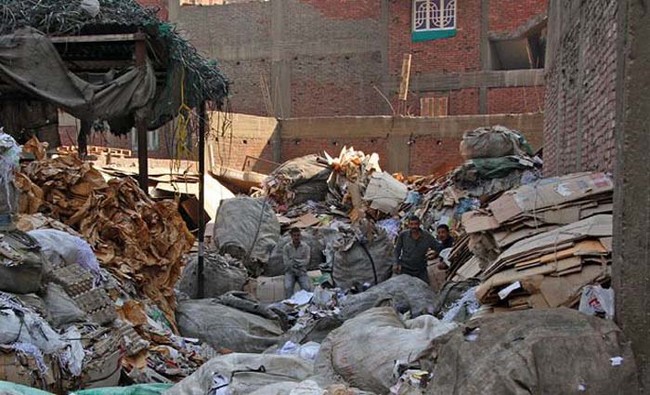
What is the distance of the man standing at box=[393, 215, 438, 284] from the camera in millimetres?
9039

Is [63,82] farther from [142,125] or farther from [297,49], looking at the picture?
[297,49]

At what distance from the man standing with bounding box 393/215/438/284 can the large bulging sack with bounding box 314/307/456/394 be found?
4.10 m

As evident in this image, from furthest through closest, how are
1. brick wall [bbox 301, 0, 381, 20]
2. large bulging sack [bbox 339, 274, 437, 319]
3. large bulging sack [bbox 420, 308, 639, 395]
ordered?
brick wall [bbox 301, 0, 381, 20] → large bulging sack [bbox 339, 274, 437, 319] → large bulging sack [bbox 420, 308, 639, 395]

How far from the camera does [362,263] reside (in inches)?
390

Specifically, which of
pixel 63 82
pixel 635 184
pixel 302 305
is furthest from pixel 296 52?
pixel 635 184

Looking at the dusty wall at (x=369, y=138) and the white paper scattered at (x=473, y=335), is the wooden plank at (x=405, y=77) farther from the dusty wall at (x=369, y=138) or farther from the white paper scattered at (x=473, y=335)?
the white paper scattered at (x=473, y=335)

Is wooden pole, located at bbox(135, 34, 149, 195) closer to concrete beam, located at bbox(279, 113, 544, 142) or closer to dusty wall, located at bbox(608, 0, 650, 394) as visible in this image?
dusty wall, located at bbox(608, 0, 650, 394)

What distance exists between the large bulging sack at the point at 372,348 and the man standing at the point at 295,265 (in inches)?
197

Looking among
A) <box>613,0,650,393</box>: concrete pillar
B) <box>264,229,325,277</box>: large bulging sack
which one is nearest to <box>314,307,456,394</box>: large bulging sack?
<box>613,0,650,393</box>: concrete pillar

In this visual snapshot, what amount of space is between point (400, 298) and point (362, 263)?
2145mm

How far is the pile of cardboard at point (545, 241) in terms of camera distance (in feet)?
14.4

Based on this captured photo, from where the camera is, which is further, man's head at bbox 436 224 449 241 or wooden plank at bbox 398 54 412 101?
wooden plank at bbox 398 54 412 101

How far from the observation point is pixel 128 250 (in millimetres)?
7312

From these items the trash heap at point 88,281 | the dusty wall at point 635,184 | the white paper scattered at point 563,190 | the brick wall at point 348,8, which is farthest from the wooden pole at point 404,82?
the dusty wall at point 635,184
